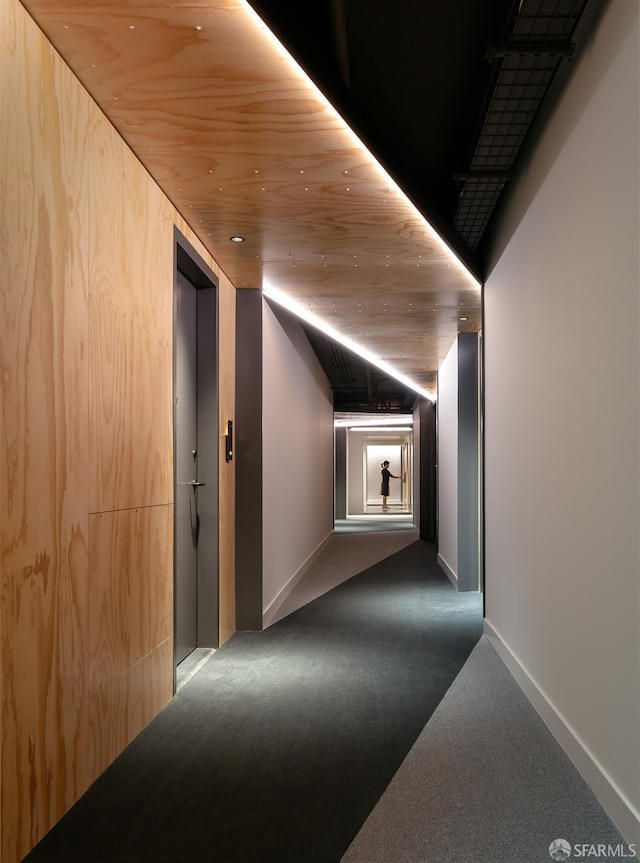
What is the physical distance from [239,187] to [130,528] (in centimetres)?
190

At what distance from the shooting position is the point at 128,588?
3336mm

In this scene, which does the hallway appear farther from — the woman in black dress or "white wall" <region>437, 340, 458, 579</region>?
the woman in black dress

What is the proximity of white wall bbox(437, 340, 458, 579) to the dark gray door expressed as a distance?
3917 mm

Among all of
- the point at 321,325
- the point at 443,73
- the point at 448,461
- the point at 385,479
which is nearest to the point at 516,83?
the point at 443,73

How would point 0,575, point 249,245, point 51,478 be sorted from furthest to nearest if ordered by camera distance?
point 249,245, point 51,478, point 0,575

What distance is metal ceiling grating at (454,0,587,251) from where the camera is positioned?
2.82 metres

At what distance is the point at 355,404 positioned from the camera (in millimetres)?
16094

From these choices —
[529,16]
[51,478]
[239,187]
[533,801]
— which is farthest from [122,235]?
[533,801]

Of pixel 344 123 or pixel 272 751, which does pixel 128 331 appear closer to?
pixel 344 123

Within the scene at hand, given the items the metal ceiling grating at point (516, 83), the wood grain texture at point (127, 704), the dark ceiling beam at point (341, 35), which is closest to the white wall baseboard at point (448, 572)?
the metal ceiling grating at point (516, 83)

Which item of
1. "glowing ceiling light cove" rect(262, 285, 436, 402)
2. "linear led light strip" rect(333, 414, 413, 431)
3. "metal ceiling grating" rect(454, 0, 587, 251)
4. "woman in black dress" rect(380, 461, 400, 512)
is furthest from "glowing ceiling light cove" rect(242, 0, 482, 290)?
"woman in black dress" rect(380, 461, 400, 512)

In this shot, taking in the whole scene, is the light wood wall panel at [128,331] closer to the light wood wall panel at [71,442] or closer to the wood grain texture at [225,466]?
the light wood wall panel at [71,442]

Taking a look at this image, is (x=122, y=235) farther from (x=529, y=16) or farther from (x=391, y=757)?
(x=391, y=757)

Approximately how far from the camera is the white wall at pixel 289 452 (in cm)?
636
